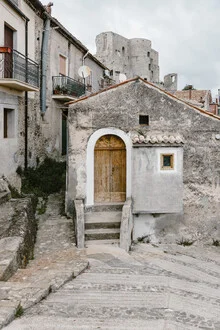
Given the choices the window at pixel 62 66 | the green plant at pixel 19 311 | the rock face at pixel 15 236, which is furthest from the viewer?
the window at pixel 62 66

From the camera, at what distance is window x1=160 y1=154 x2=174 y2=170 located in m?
12.4

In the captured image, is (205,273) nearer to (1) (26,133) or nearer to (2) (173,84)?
(1) (26,133)

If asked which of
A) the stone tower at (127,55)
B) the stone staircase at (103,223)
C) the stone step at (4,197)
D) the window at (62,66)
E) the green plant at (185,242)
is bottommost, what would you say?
the green plant at (185,242)

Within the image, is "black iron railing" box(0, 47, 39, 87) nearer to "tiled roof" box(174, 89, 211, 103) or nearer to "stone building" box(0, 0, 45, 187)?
"stone building" box(0, 0, 45, 187)

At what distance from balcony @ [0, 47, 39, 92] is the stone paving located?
4.66 meters

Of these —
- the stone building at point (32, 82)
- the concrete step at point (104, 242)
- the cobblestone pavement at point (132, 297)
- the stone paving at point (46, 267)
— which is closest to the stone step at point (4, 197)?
the stone building at point (32, 82)

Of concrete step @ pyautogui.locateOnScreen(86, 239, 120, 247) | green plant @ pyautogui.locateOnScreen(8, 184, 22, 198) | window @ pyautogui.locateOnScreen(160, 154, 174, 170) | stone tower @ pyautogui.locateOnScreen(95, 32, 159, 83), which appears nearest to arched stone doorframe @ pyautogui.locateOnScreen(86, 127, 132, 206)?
window @ pyautogui.locateOnScreen(160, 154, 174, 170)

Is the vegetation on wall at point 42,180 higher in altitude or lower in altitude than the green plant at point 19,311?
higher

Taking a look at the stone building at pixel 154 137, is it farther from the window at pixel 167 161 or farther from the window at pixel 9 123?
the window at pixel 9 123

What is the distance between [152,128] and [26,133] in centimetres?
606

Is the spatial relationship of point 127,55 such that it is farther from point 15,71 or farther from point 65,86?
point 15,71

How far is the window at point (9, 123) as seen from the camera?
48.0 feet

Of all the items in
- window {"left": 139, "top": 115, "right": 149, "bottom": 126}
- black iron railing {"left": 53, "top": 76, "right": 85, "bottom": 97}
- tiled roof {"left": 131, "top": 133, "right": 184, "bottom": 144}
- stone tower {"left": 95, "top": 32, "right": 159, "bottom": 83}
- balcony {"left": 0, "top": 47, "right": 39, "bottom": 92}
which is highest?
stone tower {"left": 95, "top": 32, "right": 159, "bottom": 83}

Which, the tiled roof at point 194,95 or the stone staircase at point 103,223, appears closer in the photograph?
the stone staircase at point 103,223
